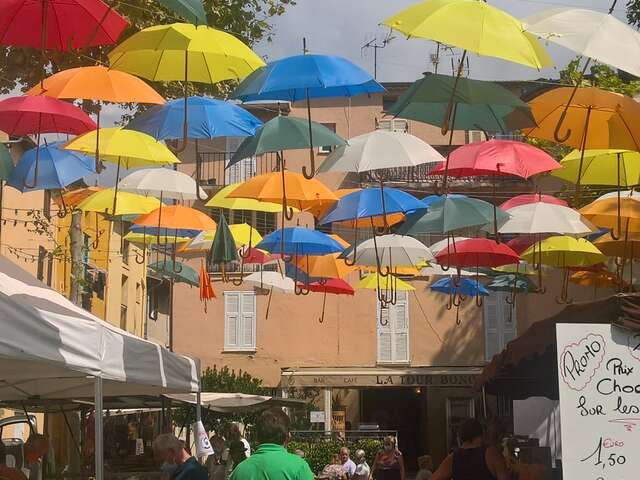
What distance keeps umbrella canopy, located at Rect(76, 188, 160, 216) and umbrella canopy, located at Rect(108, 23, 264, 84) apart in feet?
13.8

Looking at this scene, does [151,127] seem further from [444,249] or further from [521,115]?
[444,249]

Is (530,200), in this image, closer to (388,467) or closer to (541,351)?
(541,351)

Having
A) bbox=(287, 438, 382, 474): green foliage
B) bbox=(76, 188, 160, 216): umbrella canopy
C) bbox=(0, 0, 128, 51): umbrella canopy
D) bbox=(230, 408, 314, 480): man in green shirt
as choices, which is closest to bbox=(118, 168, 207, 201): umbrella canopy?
bbox=(76, 188, 160, 216): umbrella canopy

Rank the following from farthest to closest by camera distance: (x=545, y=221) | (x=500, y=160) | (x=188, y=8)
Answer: (x=545, y=221)
(x=500, y=160)
(x=188, y=8)

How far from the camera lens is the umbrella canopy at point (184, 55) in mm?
10359

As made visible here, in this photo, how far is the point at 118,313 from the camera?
1449 inches

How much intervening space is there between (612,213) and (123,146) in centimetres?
577

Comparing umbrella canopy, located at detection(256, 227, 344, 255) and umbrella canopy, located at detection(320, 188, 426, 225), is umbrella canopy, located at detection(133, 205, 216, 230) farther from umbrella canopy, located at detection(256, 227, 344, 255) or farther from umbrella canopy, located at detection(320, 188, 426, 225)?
umbrella canopy, located at detection(320, 188, 426, 225)

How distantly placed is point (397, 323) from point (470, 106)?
26.5m

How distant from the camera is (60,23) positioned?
32.7 feet

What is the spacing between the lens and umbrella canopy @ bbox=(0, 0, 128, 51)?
9.78 m

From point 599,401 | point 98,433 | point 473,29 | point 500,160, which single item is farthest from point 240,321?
point 599,401

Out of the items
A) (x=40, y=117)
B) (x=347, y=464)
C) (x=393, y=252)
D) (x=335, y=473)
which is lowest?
(x=335, y=473)

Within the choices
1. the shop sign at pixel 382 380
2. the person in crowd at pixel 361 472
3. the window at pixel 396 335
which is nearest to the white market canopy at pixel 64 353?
the person in crowd at pixel 361 472
